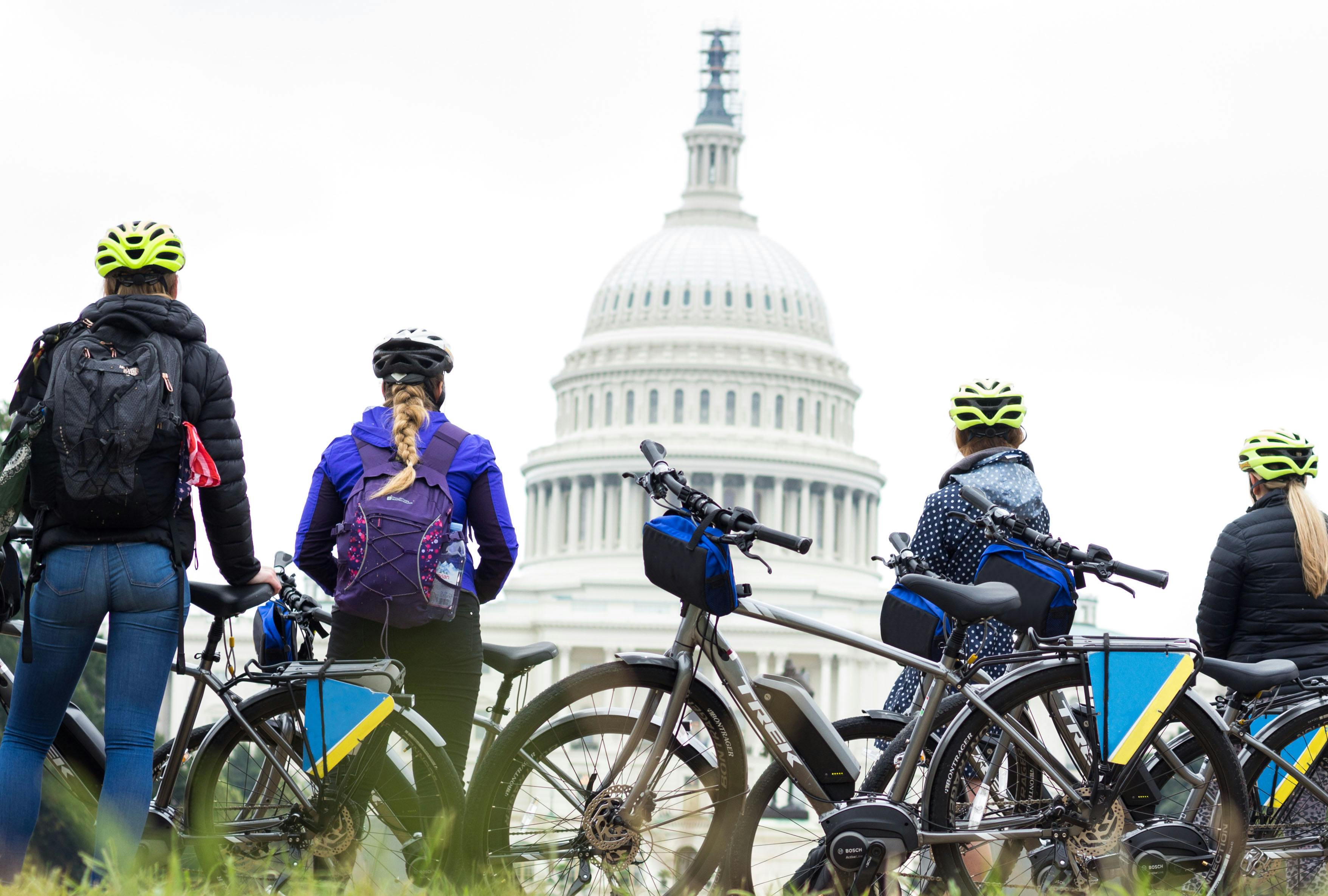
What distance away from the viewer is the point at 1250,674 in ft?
26.8

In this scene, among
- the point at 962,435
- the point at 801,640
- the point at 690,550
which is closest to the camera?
the point at 690,550

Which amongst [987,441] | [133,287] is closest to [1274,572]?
[987,441]

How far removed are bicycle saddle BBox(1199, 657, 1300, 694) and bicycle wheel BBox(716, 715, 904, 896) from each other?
4.45 feet

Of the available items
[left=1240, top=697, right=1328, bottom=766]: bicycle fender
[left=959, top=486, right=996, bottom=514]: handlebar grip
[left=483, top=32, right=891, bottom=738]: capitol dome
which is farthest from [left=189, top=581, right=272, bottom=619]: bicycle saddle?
[left=483, top=32, right=891, bottom=738]: capitol dome

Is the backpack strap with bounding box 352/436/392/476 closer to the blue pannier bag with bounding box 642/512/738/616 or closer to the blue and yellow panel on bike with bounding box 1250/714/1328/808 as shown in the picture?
the blue pannier bag with bounding box 642/512/738/616

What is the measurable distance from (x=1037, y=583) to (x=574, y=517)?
104 meters

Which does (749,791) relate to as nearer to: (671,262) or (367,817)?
(367,817)

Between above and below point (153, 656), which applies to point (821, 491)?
above

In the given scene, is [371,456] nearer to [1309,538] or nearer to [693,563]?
[693,563]

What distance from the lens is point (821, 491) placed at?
368ft

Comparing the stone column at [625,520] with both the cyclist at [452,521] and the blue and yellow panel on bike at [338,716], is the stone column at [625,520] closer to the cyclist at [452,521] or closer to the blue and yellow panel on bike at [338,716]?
the cyclist at [452,521]

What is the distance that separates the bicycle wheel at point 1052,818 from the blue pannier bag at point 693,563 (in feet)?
3.22

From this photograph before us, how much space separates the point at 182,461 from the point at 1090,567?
3.54 m

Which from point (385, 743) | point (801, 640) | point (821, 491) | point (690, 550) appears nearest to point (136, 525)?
point (385, 743)
